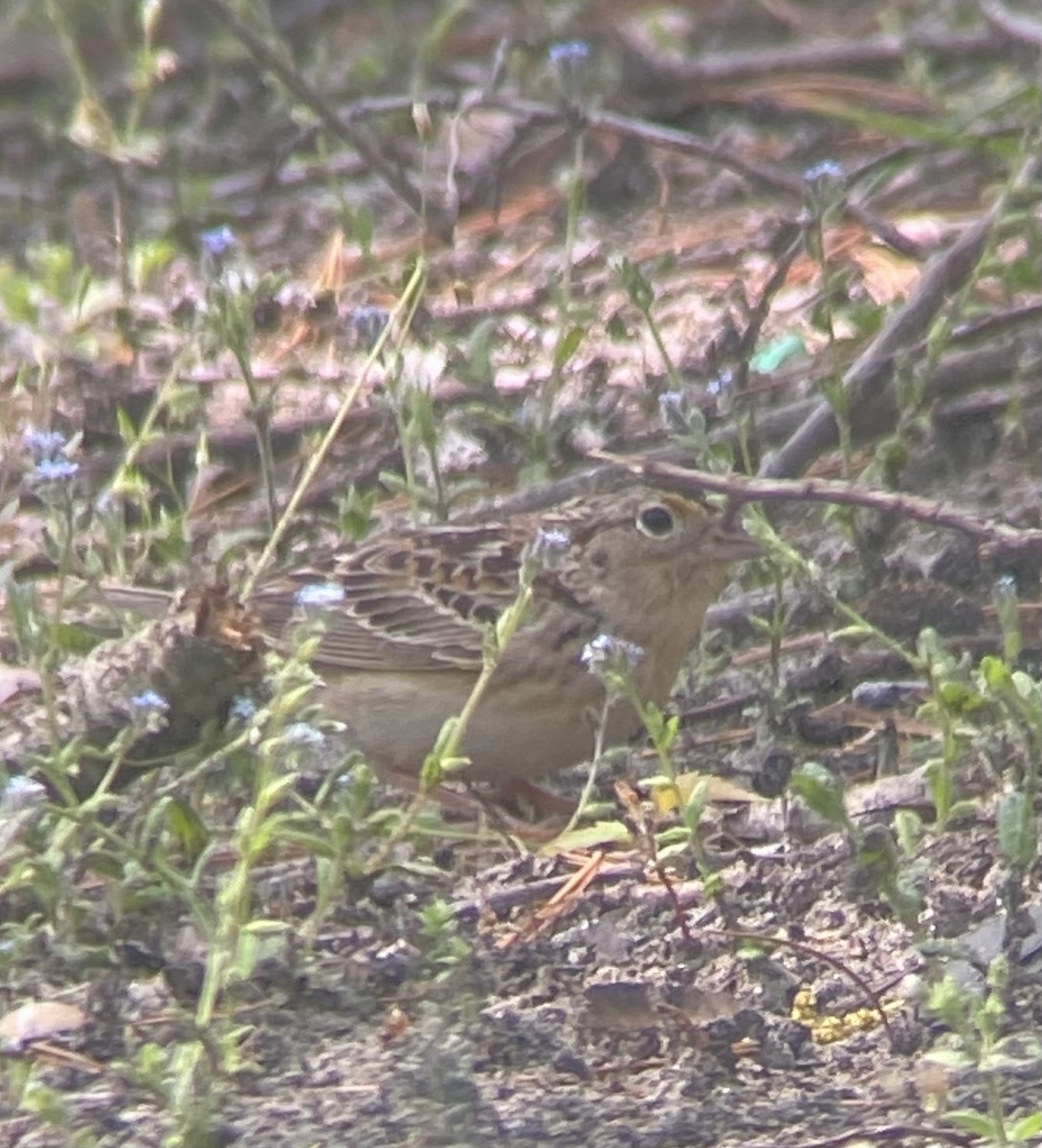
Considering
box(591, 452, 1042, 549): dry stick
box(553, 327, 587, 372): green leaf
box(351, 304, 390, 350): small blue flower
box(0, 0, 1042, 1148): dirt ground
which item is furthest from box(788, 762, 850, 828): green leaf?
box(553, 327, 587, 372): green leaf

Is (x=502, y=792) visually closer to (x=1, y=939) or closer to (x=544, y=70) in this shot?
(x=1, y=939)

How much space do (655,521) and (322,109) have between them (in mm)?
1660

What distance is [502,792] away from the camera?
5.40 m

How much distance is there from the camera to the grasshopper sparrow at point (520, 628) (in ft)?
17.0

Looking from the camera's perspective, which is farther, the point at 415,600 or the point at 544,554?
the point at 415,600

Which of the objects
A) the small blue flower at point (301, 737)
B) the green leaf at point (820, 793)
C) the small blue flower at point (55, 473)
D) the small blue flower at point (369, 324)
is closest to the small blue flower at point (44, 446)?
the small blue flower at point (55, 473)

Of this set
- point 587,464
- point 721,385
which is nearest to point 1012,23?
point 587,464

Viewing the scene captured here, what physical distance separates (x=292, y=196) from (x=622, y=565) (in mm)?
3791

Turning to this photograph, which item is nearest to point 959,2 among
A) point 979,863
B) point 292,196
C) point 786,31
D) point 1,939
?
point 786,31

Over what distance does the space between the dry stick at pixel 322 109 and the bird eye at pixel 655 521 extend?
1.17 meters

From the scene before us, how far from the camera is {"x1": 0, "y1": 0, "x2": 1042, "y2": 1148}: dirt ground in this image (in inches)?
149

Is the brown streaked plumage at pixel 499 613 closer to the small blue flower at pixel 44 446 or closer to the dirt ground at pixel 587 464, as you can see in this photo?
the dirt ground at pixel 587 464

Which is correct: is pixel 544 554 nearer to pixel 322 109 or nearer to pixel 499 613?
pixel 499 613

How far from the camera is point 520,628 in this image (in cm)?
526
